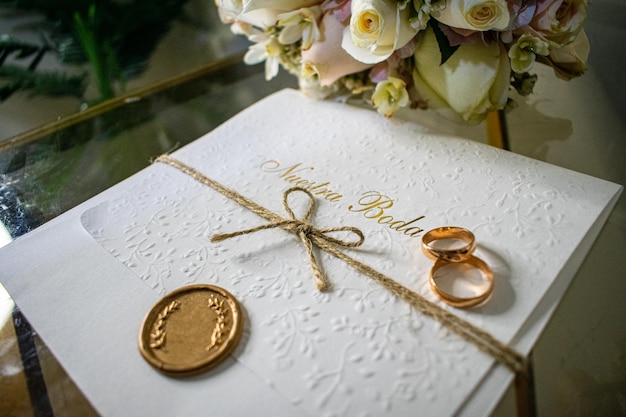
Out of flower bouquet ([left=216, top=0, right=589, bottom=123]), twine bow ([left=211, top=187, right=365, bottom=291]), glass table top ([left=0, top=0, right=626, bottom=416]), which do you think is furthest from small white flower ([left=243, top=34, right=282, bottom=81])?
twine bow ([left=211, top=187, right=365, bottom=291])

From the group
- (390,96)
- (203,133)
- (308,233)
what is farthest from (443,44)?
(203,133)

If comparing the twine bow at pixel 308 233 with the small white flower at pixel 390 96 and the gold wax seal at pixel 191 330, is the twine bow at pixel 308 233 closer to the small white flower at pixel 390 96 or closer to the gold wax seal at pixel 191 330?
the gold wax seal at pixel 191 330

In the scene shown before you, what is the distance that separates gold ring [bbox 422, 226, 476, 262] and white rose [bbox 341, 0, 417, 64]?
0.96 feet

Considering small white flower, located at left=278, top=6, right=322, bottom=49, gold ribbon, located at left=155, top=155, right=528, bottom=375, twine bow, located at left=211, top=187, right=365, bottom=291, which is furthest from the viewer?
small white flower, located at left=278, top=6, right=322, bottom=49

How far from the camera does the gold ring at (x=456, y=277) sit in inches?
18.3

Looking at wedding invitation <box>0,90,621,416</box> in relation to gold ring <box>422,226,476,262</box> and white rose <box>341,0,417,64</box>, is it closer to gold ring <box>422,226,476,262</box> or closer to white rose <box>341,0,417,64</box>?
gold ring <box>422,226,476,262</box>

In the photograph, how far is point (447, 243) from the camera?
547 millimetres

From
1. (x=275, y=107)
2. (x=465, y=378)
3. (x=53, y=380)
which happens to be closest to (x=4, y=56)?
(x=275, y=107)

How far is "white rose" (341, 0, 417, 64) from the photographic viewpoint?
0.64 m

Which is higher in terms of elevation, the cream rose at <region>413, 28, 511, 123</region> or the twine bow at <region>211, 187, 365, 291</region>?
the cream rose at <region>413, 28, 511, 123</region>

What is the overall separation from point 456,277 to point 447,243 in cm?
5

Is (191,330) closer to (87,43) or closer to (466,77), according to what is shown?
(466,77)

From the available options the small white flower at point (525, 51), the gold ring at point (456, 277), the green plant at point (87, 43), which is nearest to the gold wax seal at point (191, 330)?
the gold ring at point (456, 277)

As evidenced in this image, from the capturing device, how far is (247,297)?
527 mm
